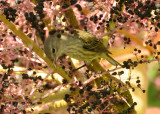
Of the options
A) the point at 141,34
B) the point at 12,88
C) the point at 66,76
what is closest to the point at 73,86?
the point at 66,76

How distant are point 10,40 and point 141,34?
1661 millimetres

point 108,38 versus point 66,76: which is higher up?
point 108,38

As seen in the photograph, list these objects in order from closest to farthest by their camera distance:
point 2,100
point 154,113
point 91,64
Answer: point 2,100 < point 154,113 < point 91,64

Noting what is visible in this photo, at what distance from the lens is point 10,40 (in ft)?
11.6

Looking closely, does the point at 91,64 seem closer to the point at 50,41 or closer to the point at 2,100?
the point at 50,41

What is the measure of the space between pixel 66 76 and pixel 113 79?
1.63ft

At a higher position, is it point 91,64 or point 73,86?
point 91,64

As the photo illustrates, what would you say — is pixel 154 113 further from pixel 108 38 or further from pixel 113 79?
pixel 108 38

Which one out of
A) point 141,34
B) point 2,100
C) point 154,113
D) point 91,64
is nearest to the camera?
point 2,100

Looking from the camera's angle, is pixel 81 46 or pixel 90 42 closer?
pixel 90 42

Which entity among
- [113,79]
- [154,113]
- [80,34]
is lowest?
[154,113]

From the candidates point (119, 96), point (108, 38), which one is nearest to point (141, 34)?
point (108, 38)

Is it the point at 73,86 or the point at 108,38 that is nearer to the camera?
the point at 73,86

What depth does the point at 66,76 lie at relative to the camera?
305 centimetres
